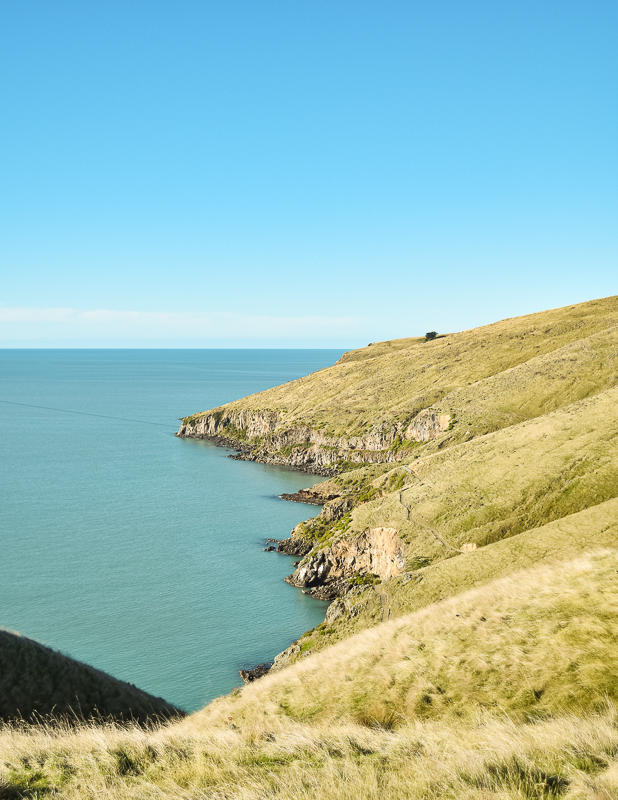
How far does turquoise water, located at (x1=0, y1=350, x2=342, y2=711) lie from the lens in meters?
42.3

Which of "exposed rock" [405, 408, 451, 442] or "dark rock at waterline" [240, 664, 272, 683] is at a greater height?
"exposed rock" [405, 408, 451, 442]

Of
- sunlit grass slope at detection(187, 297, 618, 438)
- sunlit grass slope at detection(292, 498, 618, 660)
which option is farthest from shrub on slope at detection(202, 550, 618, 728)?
sunlit grass slope at detection(187, 297, 618, 438)

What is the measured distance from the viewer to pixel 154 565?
196 ft

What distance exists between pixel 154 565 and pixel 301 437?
6090cm

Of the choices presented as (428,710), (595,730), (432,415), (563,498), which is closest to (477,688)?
(428,710)

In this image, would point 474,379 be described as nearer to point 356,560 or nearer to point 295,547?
point 295,547

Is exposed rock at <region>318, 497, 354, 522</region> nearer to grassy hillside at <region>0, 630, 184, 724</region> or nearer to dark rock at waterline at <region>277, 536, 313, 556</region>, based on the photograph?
dark rock at waterline at <region>277, 536, 313, 556</region>

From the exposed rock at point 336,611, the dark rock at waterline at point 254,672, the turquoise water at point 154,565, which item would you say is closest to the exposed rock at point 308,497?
the turquoise water at point 154,565

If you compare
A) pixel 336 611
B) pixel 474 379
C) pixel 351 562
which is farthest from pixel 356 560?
pixel 474 379

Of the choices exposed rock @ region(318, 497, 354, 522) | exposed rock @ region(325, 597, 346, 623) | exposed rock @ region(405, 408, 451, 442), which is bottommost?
exposed rock @ region(325, 597, 346, 623)

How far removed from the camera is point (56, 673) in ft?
71.8

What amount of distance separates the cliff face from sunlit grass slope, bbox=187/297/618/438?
7.11ft

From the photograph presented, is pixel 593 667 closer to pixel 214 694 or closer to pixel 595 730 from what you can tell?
pixel 595 730

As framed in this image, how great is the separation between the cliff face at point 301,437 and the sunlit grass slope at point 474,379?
217 cm
